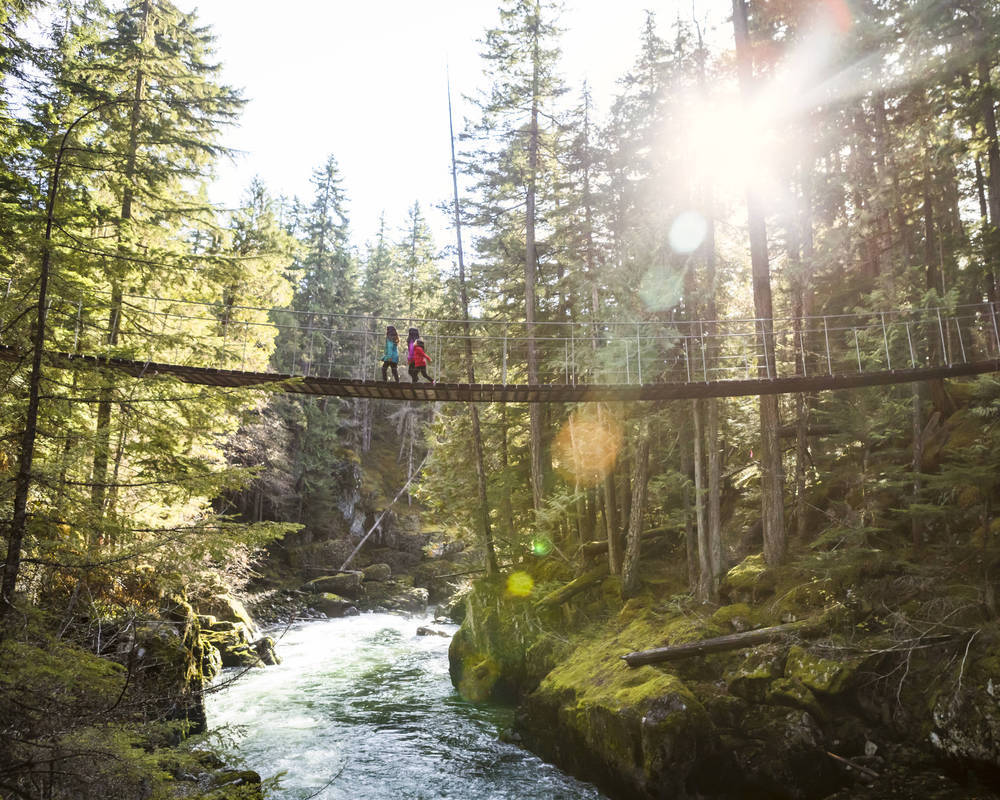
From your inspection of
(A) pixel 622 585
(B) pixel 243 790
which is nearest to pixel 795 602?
(A) pixel 622 585

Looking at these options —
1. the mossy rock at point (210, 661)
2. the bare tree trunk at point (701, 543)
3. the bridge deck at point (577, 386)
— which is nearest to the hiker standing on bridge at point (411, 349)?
the bridge deck at point (577, 386)

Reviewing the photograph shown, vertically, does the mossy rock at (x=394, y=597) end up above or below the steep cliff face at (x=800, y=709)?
below

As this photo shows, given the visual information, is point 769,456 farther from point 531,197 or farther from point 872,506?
point 531,197

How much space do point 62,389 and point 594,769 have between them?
7.57 m

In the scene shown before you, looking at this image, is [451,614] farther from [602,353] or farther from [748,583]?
[602,353]

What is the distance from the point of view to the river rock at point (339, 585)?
24.1m

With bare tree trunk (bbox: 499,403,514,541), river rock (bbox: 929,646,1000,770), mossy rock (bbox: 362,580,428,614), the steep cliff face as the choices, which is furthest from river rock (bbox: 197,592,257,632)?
river rock (bbox: 929,646,1000,770)

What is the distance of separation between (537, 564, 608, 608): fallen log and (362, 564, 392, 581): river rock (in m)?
15.6

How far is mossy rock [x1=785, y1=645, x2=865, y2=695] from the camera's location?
739cm

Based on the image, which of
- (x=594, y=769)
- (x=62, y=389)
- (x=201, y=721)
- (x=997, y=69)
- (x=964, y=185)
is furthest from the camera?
(x=964, y=185)

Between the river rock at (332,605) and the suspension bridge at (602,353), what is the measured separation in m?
10.6

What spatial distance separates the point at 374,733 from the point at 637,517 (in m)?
5.82

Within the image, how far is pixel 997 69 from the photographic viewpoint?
36.4 ft

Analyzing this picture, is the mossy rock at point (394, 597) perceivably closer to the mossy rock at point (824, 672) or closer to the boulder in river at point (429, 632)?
the boulder in river at point (429, 632)
